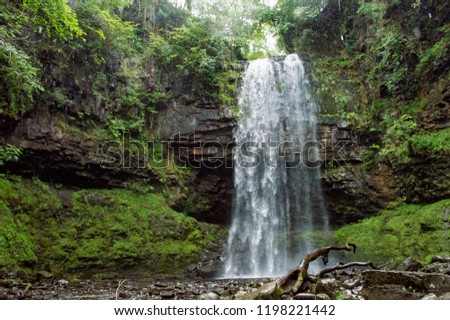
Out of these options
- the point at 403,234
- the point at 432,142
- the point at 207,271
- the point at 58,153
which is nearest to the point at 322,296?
the point at 207,271

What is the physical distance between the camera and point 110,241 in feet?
35.8

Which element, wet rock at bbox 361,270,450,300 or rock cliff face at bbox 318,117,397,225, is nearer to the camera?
wet rock at bbox 361,270,450,300

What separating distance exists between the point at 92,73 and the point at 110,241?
20.1 ft

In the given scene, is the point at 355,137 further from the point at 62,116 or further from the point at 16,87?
the point at 16,87

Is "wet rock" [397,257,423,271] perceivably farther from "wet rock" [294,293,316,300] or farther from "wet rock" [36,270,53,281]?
"wet rock" [36,270,53,281]

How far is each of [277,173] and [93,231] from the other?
23.9ft

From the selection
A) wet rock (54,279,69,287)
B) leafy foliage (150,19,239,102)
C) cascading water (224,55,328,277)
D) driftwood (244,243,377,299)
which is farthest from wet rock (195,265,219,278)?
driftwood (244,243,377,299)

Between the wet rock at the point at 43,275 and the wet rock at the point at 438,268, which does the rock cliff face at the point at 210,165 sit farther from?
the wet rock at the point at 438,268

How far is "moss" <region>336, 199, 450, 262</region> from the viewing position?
983 cm

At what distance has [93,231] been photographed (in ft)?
35.6

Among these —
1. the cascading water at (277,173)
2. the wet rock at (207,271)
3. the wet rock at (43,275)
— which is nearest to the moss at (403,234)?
the cascading water at (277,173)

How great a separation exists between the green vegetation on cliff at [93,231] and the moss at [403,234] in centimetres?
565

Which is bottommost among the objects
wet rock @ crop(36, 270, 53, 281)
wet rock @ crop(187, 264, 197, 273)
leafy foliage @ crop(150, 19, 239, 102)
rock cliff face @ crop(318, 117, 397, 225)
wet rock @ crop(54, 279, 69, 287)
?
wet rock @ crop(187, 264, 197, 273)

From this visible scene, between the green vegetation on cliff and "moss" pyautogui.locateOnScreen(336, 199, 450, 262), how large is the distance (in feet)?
18.5
